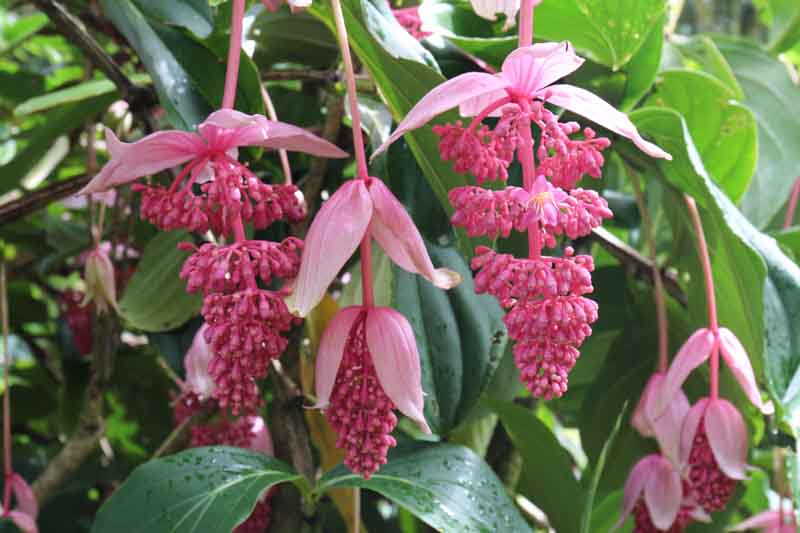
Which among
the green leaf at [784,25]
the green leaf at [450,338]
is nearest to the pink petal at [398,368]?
the green leaf at [450,338]

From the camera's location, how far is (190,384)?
563 millimetres

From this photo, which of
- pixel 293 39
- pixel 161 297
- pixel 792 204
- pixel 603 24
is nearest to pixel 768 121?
pixel 792 204

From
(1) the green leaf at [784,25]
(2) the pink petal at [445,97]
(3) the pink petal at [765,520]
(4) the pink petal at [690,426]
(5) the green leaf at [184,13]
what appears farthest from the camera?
(1) the green leaf at [784,25]

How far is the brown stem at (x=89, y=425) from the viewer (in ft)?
2.29

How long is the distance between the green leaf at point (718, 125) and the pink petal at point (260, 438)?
0.33m

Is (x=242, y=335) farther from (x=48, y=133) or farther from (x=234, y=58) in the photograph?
(x=48, y=133)

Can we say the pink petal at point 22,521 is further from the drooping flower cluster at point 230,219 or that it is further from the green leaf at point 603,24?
the green leaf at point 603,24

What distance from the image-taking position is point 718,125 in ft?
2.00

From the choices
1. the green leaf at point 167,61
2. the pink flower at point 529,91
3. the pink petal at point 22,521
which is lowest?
the pink petal at point 22,521

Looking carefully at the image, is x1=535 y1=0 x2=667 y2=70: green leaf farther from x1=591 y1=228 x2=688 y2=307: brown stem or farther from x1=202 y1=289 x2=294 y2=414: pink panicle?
x1=202 y1=289 x2=294 y2=414: pink panicle

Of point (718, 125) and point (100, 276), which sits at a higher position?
point (718, 125)

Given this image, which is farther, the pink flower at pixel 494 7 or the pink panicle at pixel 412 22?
the pink panicle at pixel 412 22

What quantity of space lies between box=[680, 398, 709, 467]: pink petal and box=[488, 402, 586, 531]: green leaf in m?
0.07

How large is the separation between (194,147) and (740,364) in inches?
11.5
